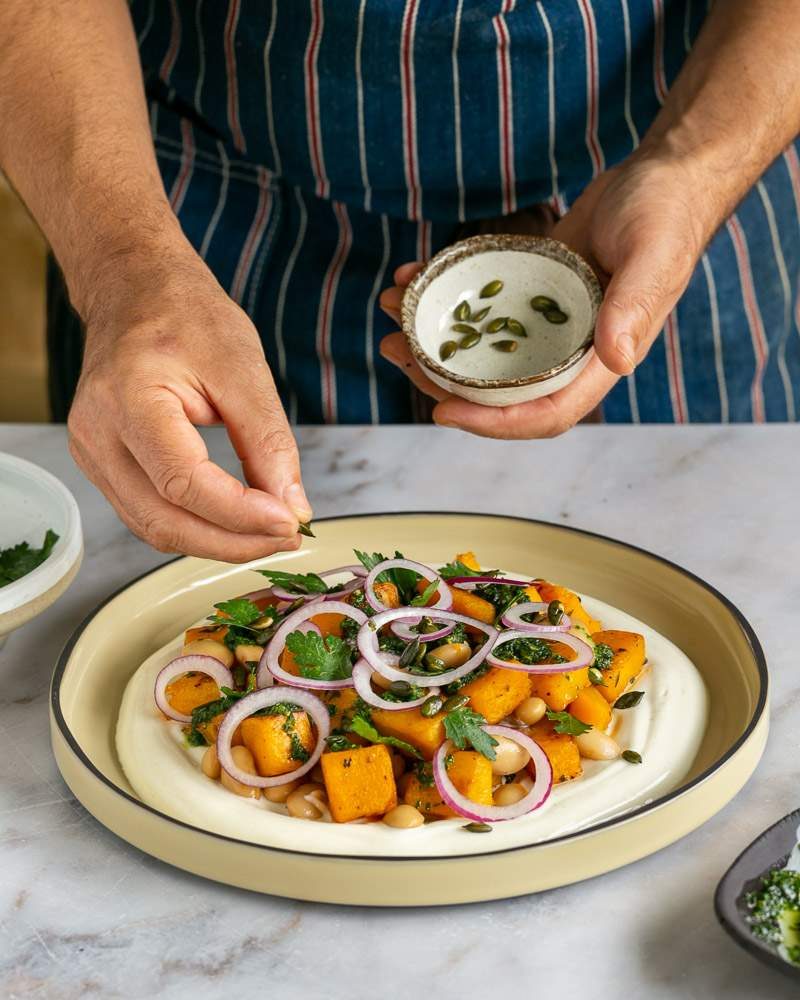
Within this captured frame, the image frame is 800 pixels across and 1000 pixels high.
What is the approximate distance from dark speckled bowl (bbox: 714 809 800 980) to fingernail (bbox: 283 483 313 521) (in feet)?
2.05

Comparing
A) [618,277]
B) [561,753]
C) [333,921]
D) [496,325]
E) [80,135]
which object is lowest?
[333,921]

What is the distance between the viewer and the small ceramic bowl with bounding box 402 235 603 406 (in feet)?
6.43

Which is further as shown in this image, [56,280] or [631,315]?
[56,280]

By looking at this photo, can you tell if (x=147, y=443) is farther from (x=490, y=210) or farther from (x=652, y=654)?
(x=490, y=210)

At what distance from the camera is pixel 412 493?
7.57ft

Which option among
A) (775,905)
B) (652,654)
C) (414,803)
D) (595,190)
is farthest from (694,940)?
(595,190)

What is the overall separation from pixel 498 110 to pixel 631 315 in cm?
74

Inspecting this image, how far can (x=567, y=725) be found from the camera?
5.02 feet

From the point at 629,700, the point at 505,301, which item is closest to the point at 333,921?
the point at 629,700

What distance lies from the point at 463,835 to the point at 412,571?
1.39 ft

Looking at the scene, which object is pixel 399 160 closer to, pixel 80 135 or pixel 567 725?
pixel 80 135

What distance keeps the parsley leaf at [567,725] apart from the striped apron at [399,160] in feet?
4.00

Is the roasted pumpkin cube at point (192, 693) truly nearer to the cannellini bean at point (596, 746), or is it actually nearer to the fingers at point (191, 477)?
the fingers at point (191, 477)

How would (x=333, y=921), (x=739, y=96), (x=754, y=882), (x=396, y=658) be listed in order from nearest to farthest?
(x=754, y=882), (x=333, y=921), (x=396, y=658), (x=739, y=96)
